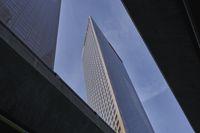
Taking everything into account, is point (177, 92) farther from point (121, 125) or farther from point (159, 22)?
point (121, 125)

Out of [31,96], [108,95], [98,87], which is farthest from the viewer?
[98,87]

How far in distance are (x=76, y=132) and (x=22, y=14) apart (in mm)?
83475

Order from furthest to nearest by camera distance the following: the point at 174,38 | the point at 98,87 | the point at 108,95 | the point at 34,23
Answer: the point at 98,87 < the point at 108,95 < the point at 34,23 < the point at 174,38

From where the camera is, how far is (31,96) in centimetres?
A: 1098

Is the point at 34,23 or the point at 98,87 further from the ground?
the point at 34,23

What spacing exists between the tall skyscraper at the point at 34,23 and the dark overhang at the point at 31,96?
2243 inches

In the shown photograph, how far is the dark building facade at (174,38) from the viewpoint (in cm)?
956

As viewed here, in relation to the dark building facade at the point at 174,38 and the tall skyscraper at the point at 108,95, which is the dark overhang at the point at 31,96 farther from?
the tall skyscraper at the point at 108,95

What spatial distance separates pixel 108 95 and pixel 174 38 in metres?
114

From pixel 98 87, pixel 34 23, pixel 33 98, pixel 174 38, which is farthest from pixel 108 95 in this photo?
pixel 174 38

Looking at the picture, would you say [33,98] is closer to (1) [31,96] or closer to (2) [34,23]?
(1) [31,96]

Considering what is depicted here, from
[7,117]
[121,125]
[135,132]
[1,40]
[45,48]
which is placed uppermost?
[1,40]

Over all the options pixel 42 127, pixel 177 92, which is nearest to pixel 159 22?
pixel 177 92

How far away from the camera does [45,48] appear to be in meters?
95.6
